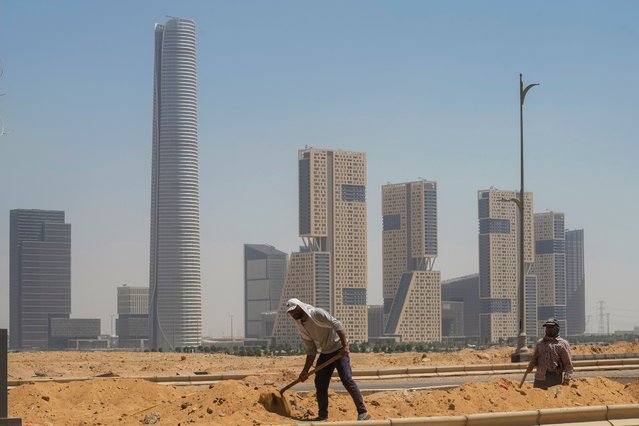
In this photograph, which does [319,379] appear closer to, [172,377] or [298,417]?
[298,417]

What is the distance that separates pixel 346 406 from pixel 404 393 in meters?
2.38

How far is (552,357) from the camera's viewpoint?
49.1 feet

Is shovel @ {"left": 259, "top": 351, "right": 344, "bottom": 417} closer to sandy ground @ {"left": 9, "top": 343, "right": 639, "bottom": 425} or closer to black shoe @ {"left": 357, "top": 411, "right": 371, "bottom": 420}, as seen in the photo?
sandy ground @ {"left": 9, "top": 343, "right": 639, "bottom": 425}

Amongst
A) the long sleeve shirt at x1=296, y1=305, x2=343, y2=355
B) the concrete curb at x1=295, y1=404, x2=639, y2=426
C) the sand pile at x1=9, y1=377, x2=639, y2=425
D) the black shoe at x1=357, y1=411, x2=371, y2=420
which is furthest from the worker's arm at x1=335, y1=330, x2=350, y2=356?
the concrete curb at x1=295, y1=404, x2=639, y2=426

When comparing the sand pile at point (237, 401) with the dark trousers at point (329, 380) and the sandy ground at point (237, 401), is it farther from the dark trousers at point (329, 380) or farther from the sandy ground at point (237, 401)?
the dark trousers at point (329, 380)

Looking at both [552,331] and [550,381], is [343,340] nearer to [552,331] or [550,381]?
[552,331]

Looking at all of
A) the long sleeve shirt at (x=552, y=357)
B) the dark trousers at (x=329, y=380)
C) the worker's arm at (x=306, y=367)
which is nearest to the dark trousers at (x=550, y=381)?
the long sleeve shirt at (x=552, y=357)

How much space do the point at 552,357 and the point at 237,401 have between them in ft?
14.1

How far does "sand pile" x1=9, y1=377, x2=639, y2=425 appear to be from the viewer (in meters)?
13.3

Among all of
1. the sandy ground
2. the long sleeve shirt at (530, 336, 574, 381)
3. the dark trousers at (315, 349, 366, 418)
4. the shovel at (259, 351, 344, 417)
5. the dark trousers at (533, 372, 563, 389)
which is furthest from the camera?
the dark trousers at (533, 372, 563, 389)

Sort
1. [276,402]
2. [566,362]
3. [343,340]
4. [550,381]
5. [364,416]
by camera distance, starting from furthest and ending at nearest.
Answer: [550,381], [566,362], [276,402], [343,340], [364,416]

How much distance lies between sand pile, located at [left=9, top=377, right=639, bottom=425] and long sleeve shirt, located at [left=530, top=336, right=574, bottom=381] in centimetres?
26

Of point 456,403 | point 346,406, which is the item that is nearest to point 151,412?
point 346,406

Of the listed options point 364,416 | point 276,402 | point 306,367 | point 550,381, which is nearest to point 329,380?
point 306,367
